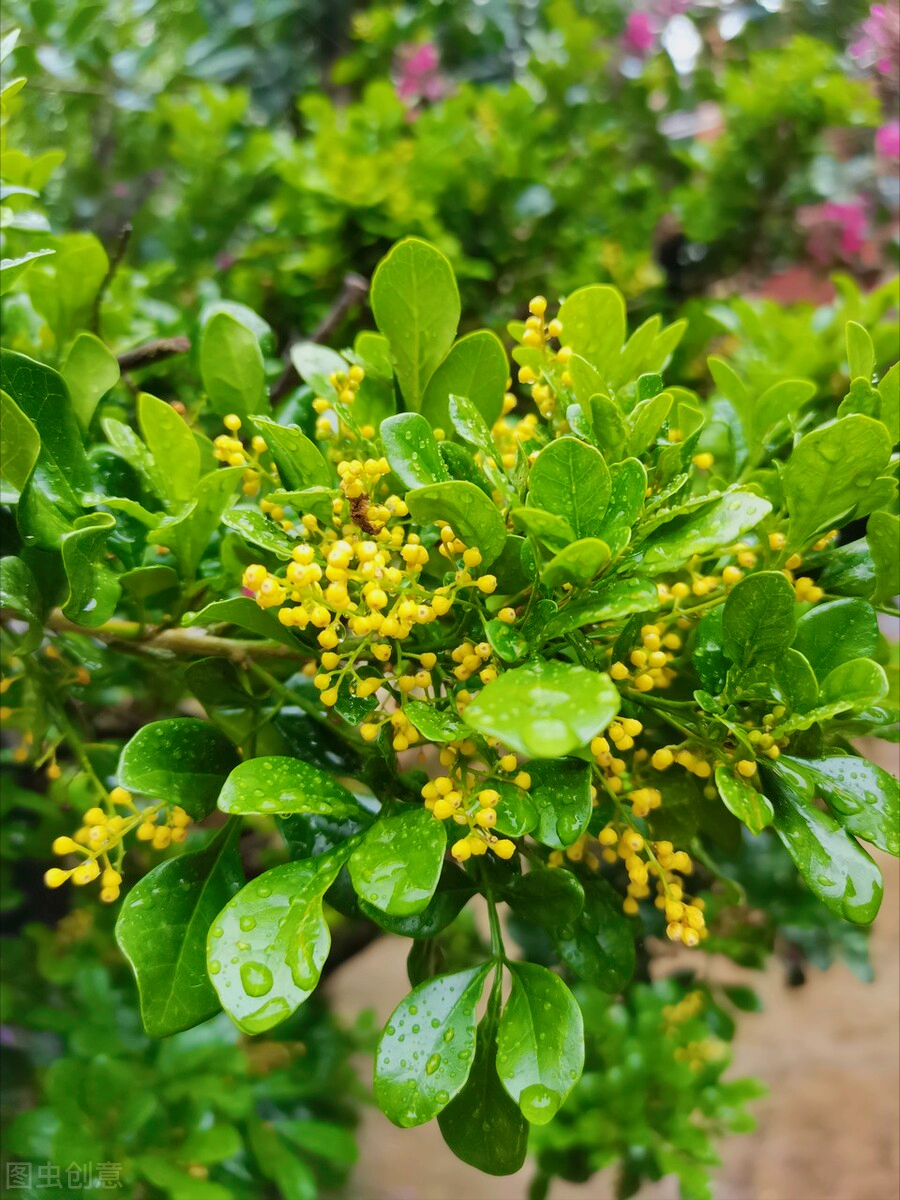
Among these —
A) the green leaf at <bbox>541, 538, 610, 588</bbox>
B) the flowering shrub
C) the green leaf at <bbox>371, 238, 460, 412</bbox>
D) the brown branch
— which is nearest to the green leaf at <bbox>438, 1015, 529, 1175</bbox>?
the flowering shrub

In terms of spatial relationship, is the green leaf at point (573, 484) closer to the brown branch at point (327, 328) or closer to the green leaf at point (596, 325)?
the green leaf at point (596, 325)

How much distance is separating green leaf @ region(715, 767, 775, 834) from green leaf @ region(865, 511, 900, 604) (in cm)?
13

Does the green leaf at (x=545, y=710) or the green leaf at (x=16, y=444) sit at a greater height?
the green leaf at (x=16, y=444)

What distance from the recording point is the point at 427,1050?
35 cm

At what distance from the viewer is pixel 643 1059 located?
90 cm

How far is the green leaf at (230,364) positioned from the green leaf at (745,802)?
1.04ft

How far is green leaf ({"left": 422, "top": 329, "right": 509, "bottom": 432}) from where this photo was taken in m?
0.43

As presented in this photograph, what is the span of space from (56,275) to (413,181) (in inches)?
22.1

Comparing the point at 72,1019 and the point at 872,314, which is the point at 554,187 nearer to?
the point at 872,314

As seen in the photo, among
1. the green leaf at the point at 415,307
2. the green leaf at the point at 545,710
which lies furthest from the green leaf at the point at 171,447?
the green leaf at the point at 545,710

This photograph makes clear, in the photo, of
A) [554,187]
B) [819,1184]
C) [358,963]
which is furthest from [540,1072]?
[358,963]

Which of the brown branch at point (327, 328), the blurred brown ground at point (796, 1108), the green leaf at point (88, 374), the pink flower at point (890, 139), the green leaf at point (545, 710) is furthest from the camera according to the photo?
the pink flower at point (890, 139)

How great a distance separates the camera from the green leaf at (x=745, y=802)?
33 cm

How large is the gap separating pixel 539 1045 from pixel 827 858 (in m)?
0.14
